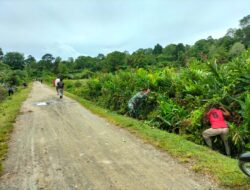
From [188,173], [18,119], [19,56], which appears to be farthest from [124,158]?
[19,56]

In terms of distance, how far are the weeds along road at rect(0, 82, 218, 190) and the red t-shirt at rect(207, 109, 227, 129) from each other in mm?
1926

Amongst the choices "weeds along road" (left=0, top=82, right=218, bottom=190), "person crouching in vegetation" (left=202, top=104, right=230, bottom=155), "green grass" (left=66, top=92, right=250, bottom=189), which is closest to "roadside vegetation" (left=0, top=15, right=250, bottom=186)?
"green grass" (left=66, top=92, right=250, bottom=189)

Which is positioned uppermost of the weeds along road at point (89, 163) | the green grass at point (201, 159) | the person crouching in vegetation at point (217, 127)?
the person crouching in vegetation at point (217, 127)

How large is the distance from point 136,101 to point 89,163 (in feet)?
23.2

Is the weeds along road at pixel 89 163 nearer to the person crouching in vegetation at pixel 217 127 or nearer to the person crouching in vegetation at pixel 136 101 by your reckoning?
the person crouching in vegetation at pixel 217 127

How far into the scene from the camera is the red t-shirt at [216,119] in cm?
885

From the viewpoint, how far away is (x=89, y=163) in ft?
23.0

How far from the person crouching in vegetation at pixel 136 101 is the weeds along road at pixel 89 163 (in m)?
2.91

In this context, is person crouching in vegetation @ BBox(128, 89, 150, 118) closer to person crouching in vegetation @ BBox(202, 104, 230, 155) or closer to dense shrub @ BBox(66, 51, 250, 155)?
dense shrub @ BBox(66, 51, 250, 155)

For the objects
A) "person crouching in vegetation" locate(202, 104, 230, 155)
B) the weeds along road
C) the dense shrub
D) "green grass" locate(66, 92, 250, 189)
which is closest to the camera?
"green grass" locate(66, 92, 250, 189)

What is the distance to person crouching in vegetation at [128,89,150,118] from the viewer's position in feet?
44.7

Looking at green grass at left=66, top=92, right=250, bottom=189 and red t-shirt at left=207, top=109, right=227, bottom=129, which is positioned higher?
red t-shirt at left=207, top=109, right=227, bottom=129

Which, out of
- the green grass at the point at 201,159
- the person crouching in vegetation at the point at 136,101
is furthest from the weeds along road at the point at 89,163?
the person crouching in vegetation at the point at 136,101

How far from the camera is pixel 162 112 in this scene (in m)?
11.8
